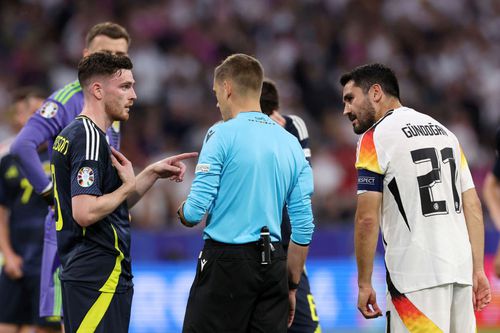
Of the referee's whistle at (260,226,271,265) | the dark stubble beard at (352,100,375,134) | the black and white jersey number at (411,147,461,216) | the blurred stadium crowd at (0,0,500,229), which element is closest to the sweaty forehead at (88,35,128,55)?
the dark stubble beard at (352,100,375,134)

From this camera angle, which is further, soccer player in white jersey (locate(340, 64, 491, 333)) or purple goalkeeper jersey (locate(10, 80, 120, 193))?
purple goalkeeper jersey (locate(10, 80, 120, 193))

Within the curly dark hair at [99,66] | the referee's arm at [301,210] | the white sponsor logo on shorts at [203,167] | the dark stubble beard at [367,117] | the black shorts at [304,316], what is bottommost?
the black shorts at [304,316]

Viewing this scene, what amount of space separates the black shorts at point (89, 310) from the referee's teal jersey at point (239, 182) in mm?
740

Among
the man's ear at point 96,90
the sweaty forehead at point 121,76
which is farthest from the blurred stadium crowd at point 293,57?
the man's ear at point 96,90

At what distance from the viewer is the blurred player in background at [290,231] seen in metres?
7.20

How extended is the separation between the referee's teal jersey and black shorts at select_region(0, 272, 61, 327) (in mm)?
3486

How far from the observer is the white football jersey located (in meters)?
6.00

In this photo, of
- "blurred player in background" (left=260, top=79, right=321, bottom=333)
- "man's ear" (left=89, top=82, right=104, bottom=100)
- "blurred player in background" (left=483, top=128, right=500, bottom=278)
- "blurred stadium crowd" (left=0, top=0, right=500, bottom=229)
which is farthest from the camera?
"blurred stadium crowd" (left=0, top=0, right=500, bottom=229)

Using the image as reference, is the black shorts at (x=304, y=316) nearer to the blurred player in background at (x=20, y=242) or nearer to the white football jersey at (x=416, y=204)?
the white football jersey at (x=416, y=204)

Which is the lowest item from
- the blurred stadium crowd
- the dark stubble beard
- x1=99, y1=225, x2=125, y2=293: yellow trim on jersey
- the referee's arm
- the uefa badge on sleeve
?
x1=99, y1=225, x2=125, y2=293: yellow trim on jersey

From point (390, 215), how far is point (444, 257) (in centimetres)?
44

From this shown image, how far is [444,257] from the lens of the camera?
6004 mm

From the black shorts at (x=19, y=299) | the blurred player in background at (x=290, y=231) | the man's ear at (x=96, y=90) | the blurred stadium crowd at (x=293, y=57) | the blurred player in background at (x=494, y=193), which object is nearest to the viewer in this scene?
the man's ear at (x=96, y=90)

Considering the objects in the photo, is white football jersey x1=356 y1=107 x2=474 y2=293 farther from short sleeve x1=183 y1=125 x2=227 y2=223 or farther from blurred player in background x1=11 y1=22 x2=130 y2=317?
blurred player in background x1=11 y1=22 x2=130 y2=317
